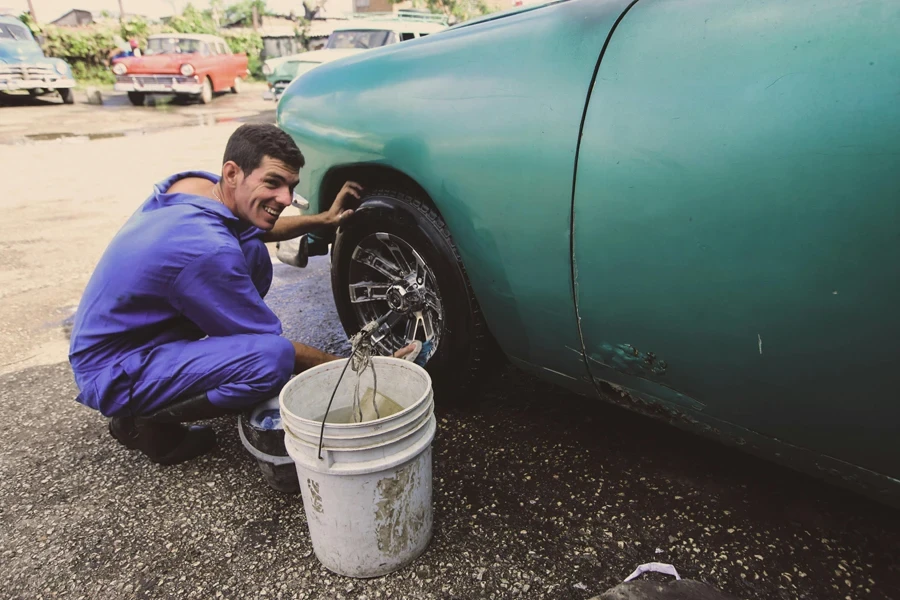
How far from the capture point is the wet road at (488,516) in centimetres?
157

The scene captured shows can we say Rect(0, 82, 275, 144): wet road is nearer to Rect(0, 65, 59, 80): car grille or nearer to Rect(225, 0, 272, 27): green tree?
Rect(0, 65, 59, 80): car grille

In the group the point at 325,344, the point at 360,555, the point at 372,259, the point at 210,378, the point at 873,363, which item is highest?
the point at 873,363

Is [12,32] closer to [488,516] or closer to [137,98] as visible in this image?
[137,98]

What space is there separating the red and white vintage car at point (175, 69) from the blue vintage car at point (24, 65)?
3.73 feet

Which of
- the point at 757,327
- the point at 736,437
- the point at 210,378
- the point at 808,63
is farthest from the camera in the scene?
the point at 210,378

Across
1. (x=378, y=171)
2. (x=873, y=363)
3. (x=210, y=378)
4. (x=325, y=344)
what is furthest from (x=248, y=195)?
(x=873, y=363)

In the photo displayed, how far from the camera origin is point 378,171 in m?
2.17

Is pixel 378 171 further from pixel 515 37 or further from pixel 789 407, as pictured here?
pixel 789 407

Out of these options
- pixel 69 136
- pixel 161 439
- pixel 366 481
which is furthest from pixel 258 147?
pixel 69 136

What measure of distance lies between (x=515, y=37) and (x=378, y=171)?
2.37ft

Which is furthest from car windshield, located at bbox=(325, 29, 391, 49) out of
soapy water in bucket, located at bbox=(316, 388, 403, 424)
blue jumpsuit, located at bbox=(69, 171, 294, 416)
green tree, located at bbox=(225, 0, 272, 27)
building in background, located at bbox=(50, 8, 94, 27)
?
building in background, located at bbox=(50, 8, 94, 27)

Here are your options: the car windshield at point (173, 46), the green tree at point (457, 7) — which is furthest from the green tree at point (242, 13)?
the car windshield at point (173, 46)

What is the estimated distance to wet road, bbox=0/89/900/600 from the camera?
61.7 inches

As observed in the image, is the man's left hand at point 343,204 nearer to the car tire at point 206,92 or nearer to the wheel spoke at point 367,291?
the wheel spoke at point 367,291
